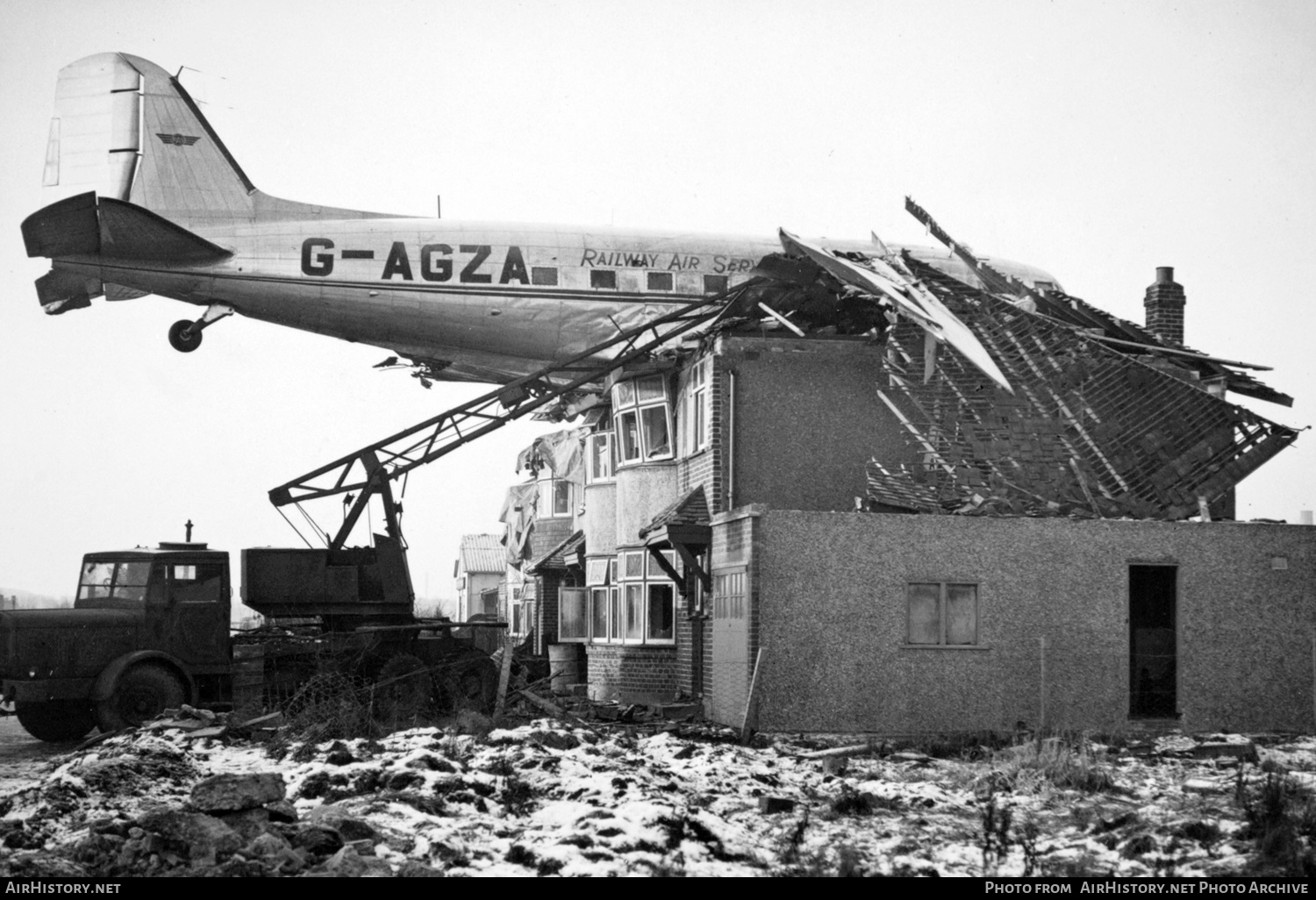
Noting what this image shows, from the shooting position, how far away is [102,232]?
91.8 feet

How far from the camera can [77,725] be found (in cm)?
1964

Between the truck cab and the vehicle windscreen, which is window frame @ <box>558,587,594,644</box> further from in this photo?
the vehicle windscreen

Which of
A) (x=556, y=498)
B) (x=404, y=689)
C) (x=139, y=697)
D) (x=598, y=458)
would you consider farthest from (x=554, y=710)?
(x=556, y=498)

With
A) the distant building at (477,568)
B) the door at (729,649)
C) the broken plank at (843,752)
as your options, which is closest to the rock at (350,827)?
the broken plank at (843,752)

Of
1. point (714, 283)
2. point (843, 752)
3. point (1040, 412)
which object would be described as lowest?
point (843, 752)

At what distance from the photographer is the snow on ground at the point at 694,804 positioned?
34.6 ft

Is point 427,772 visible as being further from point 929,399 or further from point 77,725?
point 929,399

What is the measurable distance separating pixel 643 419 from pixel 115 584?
8640 millimetres

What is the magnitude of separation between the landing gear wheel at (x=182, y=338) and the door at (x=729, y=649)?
13.9 meters

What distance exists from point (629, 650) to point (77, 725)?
318 inches

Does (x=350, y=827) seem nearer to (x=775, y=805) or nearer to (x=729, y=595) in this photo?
(x=775, y=805)

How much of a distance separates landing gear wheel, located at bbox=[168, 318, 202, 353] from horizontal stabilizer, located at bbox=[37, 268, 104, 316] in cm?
153

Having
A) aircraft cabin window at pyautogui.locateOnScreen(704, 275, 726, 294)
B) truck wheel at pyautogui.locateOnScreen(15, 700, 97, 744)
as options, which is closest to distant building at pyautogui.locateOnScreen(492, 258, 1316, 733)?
aircraft cabin window at pyautogui.locateOnScreen(704, 275, 726, 294)

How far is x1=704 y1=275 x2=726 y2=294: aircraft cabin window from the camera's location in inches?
1272
